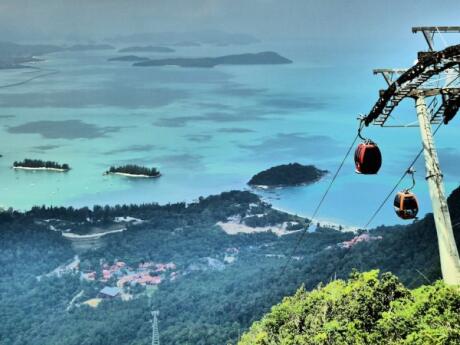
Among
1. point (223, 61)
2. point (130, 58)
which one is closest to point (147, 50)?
point (130, 58)

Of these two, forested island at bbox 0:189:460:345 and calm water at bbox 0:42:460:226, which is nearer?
forested island at bbox 0:189:460:345

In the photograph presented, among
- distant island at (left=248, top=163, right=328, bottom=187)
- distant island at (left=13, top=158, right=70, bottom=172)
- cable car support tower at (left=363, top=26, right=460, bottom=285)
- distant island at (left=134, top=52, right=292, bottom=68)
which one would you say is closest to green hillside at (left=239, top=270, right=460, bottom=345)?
cable car support tower at (left=363, top=26, right=460, bottom=285)

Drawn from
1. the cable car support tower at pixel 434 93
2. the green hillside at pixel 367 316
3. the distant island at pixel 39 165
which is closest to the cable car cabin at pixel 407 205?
the cable car support tower at pixel 434 93

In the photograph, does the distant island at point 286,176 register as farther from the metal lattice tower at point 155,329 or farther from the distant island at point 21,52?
the distant island at point 21,52

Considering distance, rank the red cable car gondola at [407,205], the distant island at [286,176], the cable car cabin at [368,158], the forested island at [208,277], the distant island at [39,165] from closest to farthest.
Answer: the red cable car gondola at [407,205] < the cable car cabin at [368,158] < the forested island at [208,277] < the distant island at [286,176] < the distant island at [39,165]

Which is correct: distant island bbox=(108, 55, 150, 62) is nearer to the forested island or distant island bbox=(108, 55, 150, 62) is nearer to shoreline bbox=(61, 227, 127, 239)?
the forested island

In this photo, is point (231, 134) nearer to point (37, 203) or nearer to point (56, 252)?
point (37, 203)

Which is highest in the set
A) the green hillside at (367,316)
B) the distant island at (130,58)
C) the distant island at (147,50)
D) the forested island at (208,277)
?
the distant island at (147,50)

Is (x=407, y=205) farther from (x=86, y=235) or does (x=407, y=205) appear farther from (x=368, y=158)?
(x=86, y=235)
